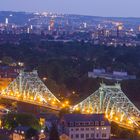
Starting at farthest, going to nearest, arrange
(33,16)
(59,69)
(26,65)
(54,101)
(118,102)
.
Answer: (33,16) → (26,65) → (59,69) → (54,101) → (118,102)

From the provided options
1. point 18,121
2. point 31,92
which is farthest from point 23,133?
point 31,92

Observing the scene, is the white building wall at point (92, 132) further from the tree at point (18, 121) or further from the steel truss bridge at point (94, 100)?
the steel truss bridge at point (94, 100)

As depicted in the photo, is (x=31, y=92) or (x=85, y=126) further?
(x=31, y=92)

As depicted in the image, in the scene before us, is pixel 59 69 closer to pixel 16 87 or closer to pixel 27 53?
pixel 16 87

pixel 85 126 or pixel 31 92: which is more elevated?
pixel 85 126

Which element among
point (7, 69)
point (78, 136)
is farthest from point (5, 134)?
point (7, 69)

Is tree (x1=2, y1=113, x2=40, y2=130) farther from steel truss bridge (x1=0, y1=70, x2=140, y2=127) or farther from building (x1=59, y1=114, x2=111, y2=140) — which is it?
steel truss bridge (x1=0, y1=70, x2=140, y2=127)

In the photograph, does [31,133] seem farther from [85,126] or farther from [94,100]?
[94,100]
